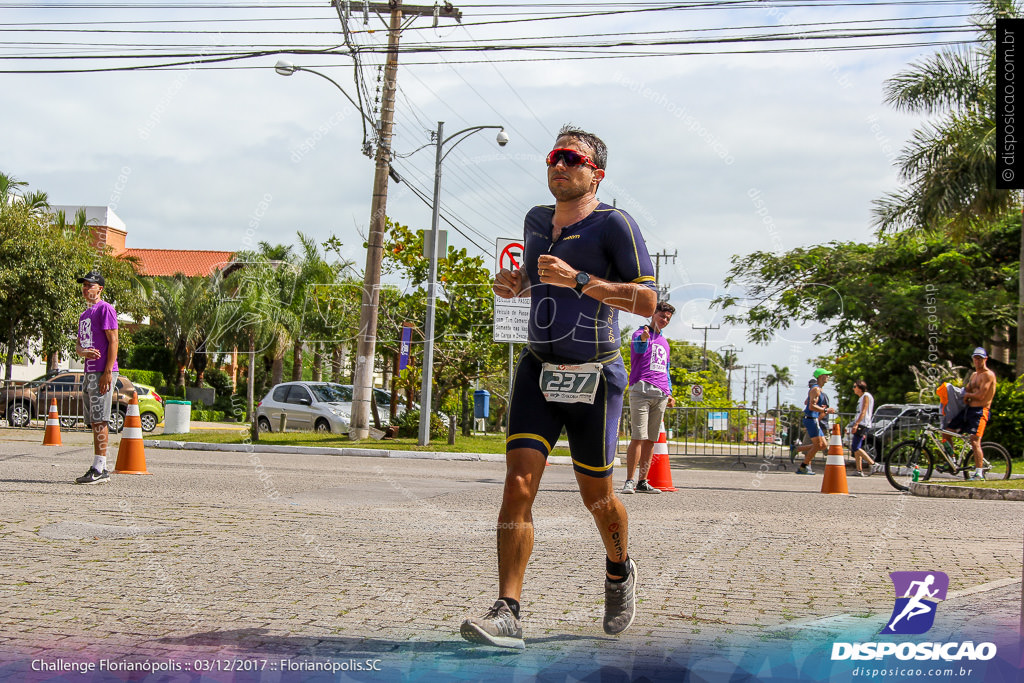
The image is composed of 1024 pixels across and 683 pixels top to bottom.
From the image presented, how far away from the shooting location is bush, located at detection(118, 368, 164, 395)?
4591cm

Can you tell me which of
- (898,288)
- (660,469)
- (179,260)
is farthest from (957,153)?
(179,260)

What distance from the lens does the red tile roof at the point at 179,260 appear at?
62.5m

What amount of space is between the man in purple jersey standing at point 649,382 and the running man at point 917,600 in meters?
5.22

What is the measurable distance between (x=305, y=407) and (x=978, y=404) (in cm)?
1554

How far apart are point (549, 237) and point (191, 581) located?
2524 millimetres

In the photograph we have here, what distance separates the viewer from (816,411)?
17.0 meters

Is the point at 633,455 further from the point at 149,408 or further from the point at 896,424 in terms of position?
the point at 149,408

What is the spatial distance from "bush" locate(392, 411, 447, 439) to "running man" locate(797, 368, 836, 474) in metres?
9.16

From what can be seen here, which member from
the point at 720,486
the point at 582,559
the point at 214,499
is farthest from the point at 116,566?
the point at 720,486

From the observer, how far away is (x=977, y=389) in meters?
13.6

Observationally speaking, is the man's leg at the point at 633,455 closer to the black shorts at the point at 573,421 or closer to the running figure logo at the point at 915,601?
the running figure logo at the point at 915,601

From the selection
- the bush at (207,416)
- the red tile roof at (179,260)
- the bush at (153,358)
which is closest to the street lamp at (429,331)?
the bush at (207,416)

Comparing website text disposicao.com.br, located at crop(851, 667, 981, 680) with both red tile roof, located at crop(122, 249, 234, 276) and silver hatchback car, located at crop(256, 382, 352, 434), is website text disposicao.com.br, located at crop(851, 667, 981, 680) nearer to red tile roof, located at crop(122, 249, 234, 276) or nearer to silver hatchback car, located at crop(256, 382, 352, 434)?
silver hatchback car, located at crop(256, 382, 352, 434)

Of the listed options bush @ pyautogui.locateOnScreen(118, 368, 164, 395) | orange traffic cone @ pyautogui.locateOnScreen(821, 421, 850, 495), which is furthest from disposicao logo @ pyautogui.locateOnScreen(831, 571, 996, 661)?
bush @ pyautogui.locateOnScreen(118, 368, 164, 395)
